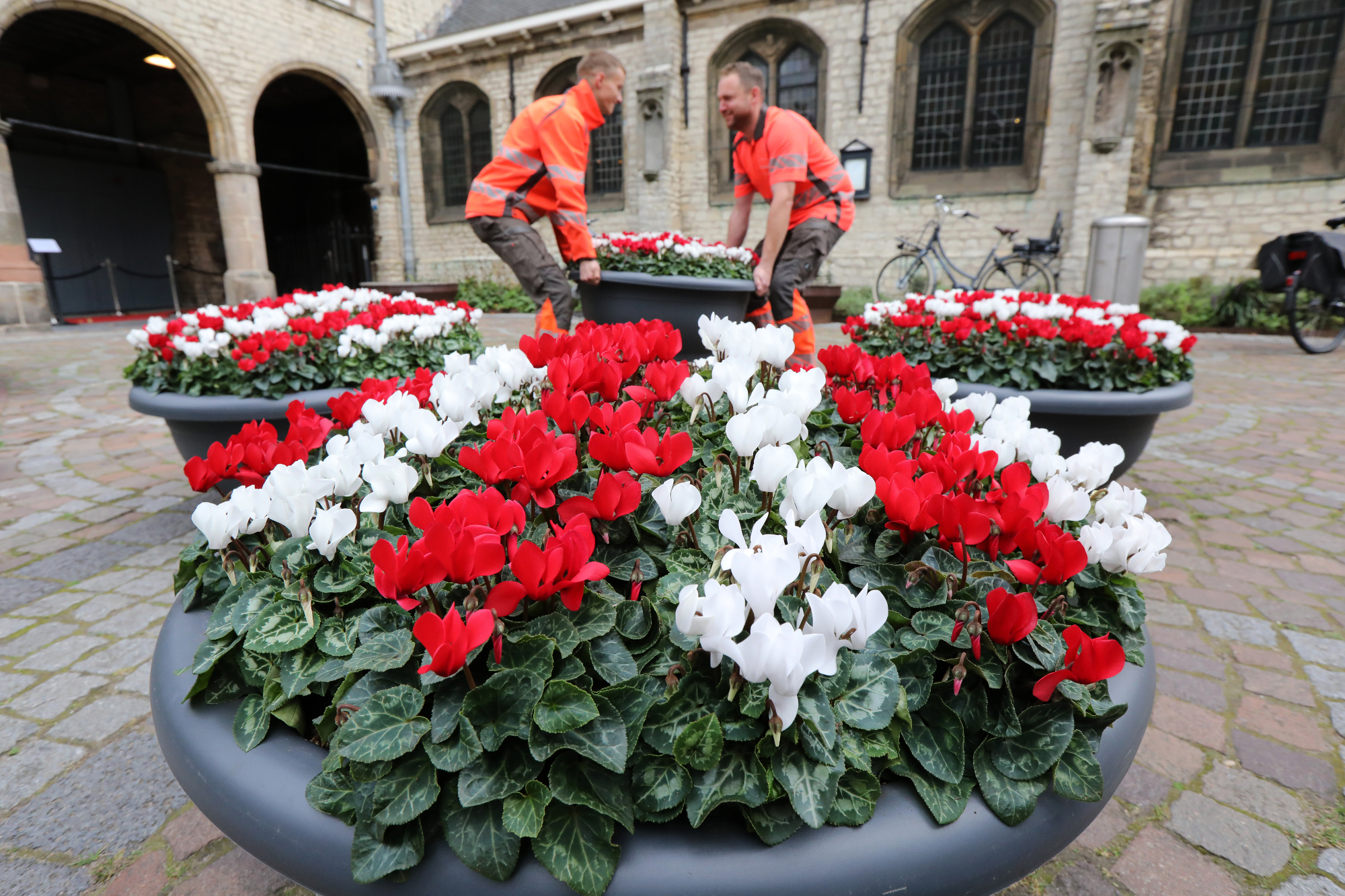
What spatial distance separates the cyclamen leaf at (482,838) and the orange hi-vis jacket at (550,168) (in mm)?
4201

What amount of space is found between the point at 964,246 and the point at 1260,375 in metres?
6.68

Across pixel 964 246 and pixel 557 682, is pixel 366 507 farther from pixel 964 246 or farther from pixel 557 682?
pixel 964 246

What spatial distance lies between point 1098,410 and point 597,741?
10.7 ft

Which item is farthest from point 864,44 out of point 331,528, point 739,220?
point 331,528

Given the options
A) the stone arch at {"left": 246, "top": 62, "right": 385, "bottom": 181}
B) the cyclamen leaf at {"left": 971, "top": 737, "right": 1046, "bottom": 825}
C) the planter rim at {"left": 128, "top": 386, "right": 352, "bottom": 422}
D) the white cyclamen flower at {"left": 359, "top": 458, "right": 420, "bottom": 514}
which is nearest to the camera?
the cyclamen leaf at {"left": 971, "top": 737, "right": 1046, "bottom": 825}

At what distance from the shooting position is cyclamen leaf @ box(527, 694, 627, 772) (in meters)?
0.78

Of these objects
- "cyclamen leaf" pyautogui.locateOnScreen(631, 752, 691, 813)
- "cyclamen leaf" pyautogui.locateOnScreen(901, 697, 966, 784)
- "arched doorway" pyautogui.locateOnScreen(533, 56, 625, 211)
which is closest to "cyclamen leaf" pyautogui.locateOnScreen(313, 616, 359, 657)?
"cyclamen leaf" pyautogui.locateOnScreen(631, 752, 691, 813)

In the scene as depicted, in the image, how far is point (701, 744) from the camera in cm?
80

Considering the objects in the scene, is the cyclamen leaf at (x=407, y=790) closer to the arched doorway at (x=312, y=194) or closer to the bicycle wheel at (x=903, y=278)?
the bicycle wheel at (x=903, y=278)

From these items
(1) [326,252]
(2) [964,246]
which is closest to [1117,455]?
(2) [964,246]

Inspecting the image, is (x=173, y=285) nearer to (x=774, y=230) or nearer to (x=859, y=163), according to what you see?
(x=859, y=163)

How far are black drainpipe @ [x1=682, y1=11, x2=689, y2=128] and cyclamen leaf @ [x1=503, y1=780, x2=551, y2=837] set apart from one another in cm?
1605

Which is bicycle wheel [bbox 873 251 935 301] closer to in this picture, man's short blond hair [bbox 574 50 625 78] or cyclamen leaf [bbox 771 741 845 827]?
man's short blond hair [bbox 574 50 625 78]

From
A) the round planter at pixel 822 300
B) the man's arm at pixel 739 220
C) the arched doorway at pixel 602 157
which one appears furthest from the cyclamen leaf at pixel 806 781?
the arched doorway at pixel 602 157
